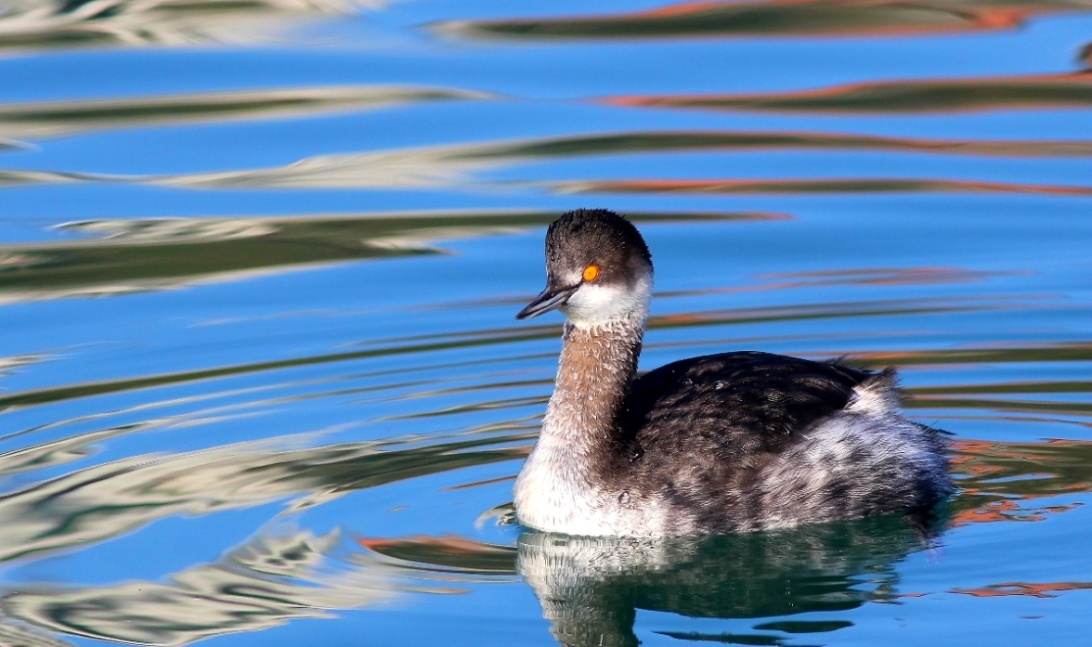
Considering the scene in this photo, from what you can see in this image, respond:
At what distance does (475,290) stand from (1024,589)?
216 inches

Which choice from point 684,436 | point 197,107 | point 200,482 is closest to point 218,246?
point 197,107

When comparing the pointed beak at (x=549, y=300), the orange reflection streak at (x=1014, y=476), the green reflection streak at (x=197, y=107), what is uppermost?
the green reflection streak at (x=197, y=107)

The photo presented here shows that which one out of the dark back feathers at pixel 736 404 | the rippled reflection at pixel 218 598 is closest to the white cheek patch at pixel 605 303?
the dark back feathers at pixel 736 404

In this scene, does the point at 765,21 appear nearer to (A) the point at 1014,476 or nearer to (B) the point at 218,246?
(B) the point at 218,246

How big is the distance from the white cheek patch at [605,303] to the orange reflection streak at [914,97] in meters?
7.04

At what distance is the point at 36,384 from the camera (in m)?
10.5

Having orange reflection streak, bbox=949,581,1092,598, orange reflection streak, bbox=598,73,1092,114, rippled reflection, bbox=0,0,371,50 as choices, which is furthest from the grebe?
rippled reflection, bbox=0,0,371,50

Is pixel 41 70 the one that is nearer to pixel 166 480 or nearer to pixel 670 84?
pixel 670 84

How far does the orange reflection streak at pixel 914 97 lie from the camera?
15094 mm

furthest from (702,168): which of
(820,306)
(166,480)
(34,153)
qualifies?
(166,480)

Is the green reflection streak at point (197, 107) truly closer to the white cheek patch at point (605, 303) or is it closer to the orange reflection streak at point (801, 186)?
the orange reflection streak at point (801, 186)

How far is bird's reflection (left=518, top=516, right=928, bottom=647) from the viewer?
736 centimetres

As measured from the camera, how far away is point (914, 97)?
15.4 m

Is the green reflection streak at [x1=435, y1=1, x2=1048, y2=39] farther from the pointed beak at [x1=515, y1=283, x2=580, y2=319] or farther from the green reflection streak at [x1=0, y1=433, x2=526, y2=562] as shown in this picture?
the pointed beak at [x1=515, y1=283, x2=580, y2=319]
